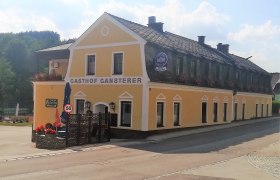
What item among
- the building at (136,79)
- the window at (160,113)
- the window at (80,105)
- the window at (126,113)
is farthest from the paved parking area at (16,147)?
the window at (160,113)

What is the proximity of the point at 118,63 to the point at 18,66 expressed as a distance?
5253cm

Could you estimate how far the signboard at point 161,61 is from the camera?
2623cm

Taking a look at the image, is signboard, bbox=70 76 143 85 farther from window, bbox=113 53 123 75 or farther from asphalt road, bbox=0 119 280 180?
asphalt road, bbox=0 119 280 180

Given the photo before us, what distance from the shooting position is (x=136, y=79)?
26.5 meters

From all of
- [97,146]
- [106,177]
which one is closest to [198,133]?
[97,146]

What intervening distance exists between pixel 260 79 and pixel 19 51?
47.1 meters

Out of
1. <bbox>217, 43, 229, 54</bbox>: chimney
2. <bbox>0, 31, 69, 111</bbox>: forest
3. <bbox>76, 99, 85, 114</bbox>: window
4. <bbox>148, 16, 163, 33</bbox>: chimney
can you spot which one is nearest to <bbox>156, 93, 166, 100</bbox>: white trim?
<bbox>76, 99, 85, 114</bbox>: window

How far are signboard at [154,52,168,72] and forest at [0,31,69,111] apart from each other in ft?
148

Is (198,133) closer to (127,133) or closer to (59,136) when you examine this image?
(127,133)

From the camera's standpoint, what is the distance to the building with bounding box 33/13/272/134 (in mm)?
→ 26519

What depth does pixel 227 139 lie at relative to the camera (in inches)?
1011

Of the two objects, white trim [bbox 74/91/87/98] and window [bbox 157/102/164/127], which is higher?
white trim [bbox 74/91/87/98]

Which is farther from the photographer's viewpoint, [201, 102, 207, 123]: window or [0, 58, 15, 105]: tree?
[0, 58, 15, 105]: tree

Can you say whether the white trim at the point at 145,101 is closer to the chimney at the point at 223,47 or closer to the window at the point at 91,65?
the window at the point at 91,65
